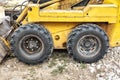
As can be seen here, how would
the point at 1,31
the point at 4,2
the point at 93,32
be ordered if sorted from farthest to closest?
the point at 4,2 < the point at 1,31 < the point at 93,32

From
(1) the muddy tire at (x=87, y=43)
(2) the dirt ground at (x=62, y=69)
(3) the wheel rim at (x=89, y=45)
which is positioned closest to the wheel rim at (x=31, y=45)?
(2) the dirt ground at (x=62, y=69)

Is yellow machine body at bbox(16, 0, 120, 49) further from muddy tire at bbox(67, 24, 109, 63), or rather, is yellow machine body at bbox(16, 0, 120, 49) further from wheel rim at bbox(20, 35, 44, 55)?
wheel rim at bbox(20, 35, 44, 55)

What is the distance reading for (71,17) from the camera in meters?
8.48

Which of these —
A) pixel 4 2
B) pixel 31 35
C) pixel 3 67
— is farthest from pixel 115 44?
pixel 4 2

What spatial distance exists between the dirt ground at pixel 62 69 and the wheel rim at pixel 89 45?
0.27m

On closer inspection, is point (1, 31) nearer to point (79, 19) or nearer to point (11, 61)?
point (11, 61)

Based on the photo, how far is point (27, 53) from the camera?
8.70m

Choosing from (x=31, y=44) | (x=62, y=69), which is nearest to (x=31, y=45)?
(x=31, y=44)

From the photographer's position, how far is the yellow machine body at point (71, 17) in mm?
8438

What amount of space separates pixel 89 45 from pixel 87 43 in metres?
0.07

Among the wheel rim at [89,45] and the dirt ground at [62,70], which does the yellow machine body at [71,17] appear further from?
the dirt ground at [62,70]

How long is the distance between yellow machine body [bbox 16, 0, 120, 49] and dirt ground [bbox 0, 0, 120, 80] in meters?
0.67

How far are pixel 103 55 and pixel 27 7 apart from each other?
82.6 inches

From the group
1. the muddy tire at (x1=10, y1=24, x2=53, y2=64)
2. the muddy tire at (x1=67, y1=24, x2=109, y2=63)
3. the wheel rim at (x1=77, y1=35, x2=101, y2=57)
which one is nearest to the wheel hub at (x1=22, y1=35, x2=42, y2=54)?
the muddy tire at (x1=10, y1=24, x2=53, y2=64)
